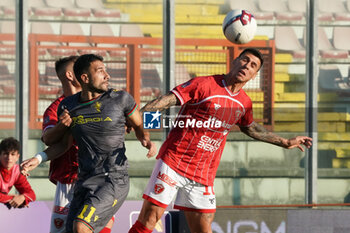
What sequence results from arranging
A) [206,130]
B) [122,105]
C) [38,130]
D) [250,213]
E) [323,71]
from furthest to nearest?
[323,71], [38,130], [250,213], [206,130], [122,105]

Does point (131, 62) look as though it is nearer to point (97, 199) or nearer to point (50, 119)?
point (50, 119)

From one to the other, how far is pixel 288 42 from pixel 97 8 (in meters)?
2.57

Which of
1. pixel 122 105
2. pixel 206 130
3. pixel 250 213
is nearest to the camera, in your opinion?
pixel 122 105

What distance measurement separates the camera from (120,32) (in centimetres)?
1015

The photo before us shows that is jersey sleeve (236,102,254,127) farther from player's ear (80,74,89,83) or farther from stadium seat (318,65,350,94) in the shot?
stadium seat (318,65,350,94)

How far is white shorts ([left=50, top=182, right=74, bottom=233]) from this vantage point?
652 centimetres

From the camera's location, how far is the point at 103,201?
562 cm

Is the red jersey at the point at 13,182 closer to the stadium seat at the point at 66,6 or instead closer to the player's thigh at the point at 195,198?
the player's thigh at the point at 195,198

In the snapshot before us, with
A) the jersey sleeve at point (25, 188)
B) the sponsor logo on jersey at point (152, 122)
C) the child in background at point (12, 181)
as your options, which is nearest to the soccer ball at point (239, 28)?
the sponsor logo on jersey at point (152, 122)

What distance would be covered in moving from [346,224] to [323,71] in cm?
248

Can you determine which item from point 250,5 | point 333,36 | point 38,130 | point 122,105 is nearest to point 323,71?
point 333,36

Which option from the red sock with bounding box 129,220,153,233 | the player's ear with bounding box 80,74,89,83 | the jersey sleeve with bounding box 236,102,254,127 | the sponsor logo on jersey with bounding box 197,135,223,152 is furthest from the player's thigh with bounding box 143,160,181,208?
the player's ear with bounding box 80,74,89,83

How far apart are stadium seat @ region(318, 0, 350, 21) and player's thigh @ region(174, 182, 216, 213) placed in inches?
180

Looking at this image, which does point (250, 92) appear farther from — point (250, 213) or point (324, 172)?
point (250, 213)
